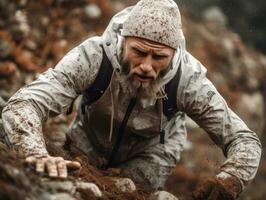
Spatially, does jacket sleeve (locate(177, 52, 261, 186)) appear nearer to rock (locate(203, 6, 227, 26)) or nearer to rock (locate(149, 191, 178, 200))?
rock (locate(149, 191, 178, 200))

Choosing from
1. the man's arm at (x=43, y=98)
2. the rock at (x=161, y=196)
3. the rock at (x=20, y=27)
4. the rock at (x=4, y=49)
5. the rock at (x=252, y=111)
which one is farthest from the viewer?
the rock at (x=252, y=111)

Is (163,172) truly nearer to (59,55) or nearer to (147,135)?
(147,135)

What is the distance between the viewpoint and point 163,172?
6980mm

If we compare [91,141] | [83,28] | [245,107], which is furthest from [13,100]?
[245,107]

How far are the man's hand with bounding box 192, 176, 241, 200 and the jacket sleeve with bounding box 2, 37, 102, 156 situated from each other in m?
1.33

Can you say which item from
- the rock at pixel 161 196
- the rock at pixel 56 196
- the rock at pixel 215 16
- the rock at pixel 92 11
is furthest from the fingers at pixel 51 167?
the rock at pixel 215 16

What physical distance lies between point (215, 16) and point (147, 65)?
14836 millimetres

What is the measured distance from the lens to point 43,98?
212 inches

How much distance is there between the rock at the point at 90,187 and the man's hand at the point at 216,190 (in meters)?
1.04

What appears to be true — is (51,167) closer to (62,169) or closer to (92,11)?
(62,169)

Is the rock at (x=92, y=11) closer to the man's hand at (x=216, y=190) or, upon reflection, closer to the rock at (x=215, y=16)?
the rock at (x=215, y=16)

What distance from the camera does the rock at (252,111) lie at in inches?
656

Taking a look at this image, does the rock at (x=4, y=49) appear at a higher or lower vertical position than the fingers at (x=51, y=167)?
lower

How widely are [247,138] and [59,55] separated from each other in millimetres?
8158
